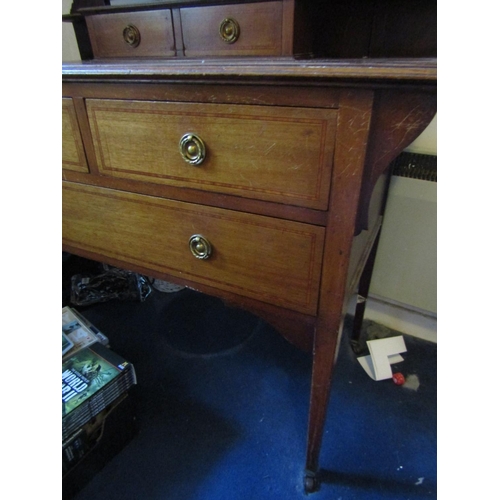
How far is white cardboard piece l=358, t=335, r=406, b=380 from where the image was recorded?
3.64ft

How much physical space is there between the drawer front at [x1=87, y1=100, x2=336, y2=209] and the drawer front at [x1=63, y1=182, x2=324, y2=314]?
0.17 feet

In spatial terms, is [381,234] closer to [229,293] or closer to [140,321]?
[229,293]

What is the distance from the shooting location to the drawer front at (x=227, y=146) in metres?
0.49

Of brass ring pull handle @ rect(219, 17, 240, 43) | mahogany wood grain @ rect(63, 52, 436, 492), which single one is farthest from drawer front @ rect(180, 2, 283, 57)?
mahogany wood grain @ rect(63, 52, 436, 492)

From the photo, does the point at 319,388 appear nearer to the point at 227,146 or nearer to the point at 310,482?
the point at 310,482

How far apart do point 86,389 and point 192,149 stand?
2.03 feet

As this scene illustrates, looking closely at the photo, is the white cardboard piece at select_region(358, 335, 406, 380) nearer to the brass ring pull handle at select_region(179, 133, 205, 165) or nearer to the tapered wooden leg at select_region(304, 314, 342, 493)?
the tapered wooden leg at select_region(304, 314, 342, 493)

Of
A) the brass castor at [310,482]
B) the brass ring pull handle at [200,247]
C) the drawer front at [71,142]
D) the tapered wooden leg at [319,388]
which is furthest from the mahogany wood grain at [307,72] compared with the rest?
the brass castor at [310,482]

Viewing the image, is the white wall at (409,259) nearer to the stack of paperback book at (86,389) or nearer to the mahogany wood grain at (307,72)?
the mahogany wood grain at (307,72)

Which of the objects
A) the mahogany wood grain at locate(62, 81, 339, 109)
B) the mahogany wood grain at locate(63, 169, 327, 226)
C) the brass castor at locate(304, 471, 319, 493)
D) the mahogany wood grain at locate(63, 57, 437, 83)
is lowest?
the brass castor at locate(304, 471, 319, 493)

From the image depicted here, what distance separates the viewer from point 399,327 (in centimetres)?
127

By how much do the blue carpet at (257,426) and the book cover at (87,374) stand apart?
0.21 metres

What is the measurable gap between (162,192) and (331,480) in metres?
0.77

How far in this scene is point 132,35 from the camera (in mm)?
892
